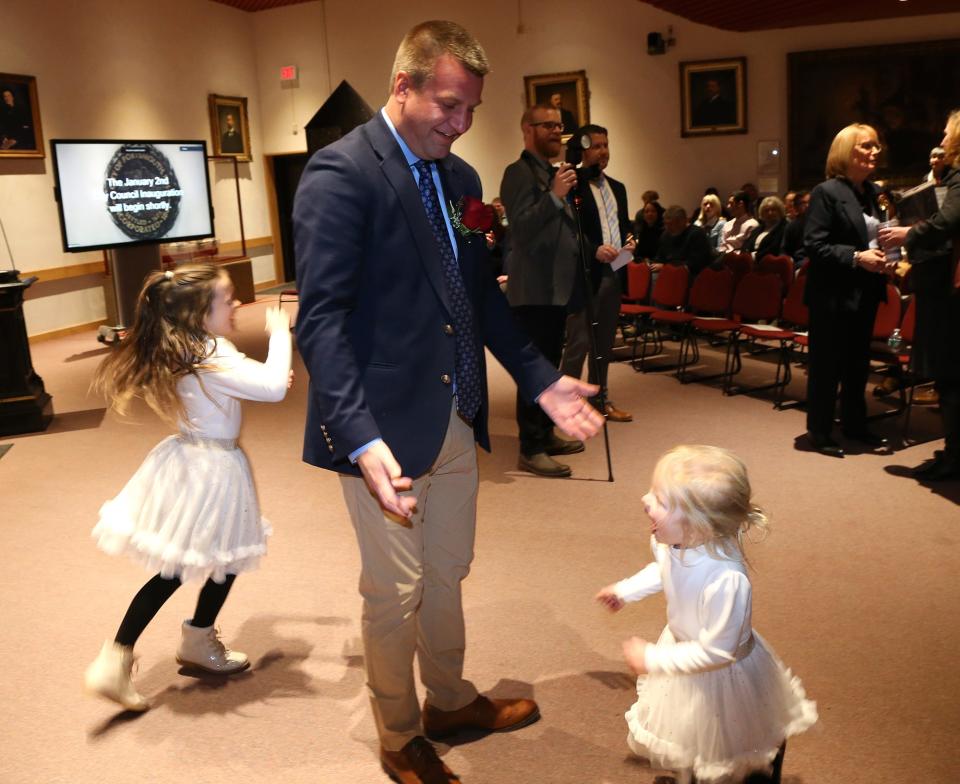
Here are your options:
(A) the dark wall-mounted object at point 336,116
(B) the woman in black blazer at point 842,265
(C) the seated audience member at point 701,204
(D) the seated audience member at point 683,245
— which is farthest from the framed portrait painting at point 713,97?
(B) the woman in black blazer at point 842,265

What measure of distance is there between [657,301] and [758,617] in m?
4.97

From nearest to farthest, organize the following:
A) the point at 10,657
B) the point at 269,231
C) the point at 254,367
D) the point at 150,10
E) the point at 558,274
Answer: the point at 254,367 < the point at 10,657 < the point at 558,274 < the point at 150,10 < the point at 269,231

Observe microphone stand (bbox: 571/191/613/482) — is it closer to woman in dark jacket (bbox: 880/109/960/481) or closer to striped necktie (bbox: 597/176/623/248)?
striped necktie (bbox: 597/176/623/248)

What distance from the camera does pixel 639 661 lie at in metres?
1.86

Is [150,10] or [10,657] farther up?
[150,10]

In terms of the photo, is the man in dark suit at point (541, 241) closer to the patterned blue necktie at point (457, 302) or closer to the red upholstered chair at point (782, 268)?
the patterned blue necktie at point (457, 302)

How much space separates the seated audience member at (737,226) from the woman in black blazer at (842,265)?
475cm

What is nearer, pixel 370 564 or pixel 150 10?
pixel 370 564

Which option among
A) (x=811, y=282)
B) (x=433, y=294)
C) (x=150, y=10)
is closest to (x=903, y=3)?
(x=811, y=282)

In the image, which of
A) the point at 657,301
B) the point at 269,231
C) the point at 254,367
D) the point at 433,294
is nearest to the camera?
the point at 433,294

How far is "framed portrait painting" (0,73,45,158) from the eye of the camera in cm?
1007

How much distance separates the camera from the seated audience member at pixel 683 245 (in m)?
8.39

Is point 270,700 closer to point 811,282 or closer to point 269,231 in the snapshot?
point 811,282

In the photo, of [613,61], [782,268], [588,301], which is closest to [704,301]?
[782,268]
